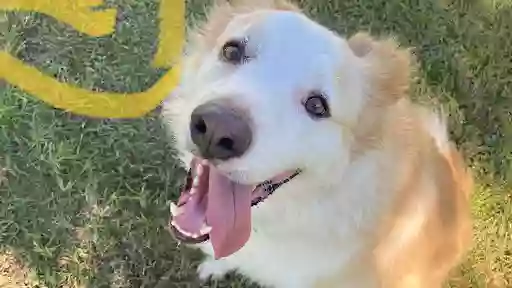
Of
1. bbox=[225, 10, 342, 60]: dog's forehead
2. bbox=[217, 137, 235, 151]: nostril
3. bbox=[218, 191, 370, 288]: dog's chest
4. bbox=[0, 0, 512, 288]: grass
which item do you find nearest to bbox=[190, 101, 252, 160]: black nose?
bbox=[217, 137, 235, 151]: nostril

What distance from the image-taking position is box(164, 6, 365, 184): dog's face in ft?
6.59

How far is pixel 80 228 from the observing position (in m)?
3.19

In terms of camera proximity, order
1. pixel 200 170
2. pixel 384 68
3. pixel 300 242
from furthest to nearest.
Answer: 1. pixel 300 242
2. pixel 384 68
3. pixel 200 170

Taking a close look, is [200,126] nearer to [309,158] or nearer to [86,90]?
[309,158]

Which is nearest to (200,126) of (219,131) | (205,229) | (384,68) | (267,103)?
(219,131)

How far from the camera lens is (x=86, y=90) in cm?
348

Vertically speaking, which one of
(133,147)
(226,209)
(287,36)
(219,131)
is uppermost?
(287,36)

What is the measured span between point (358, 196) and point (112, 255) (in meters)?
1.20

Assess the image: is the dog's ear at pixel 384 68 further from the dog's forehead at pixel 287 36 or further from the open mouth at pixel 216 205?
the open mouth at pixel 216 205

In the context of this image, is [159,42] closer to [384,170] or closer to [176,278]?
[176,278]

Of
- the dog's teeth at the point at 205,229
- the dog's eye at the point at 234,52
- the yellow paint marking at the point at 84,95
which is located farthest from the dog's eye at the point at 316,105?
the yellow paint marking at the point at 84,95

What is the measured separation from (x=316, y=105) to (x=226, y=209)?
1.33 feet

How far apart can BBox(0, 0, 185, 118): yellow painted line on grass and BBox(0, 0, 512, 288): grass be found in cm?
4

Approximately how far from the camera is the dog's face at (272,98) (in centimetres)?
201
